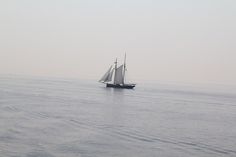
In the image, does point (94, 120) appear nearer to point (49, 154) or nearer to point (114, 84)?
point (49, 154)

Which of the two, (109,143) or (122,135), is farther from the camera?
(122,135)

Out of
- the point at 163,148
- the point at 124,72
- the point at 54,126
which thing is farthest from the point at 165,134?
the point at 124,72

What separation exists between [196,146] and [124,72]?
11068 cm

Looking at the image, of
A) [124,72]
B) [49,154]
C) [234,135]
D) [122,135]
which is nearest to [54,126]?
[122,135]

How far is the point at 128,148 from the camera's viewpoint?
30.4 meters

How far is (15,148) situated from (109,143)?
8011mm

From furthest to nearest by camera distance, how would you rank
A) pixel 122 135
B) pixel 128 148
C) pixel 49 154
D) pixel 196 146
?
pixel 122 135 → pixel 196 146 → pixel 128 148 → pixel 49 154

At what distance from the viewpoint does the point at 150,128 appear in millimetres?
41875

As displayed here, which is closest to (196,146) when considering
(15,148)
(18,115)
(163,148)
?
(163,148)

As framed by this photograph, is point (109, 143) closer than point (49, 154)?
No

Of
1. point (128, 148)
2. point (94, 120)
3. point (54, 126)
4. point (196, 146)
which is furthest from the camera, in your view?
point (94, 120)

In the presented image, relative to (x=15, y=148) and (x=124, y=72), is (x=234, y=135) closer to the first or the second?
(x=15, y=148)

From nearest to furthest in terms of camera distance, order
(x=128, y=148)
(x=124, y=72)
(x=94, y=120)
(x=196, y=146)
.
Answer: (x=128, y=148)
(x=196, y=146)
(x=94, y=120)
(x=124, y=72)

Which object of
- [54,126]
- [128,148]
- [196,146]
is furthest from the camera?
[54,126]
